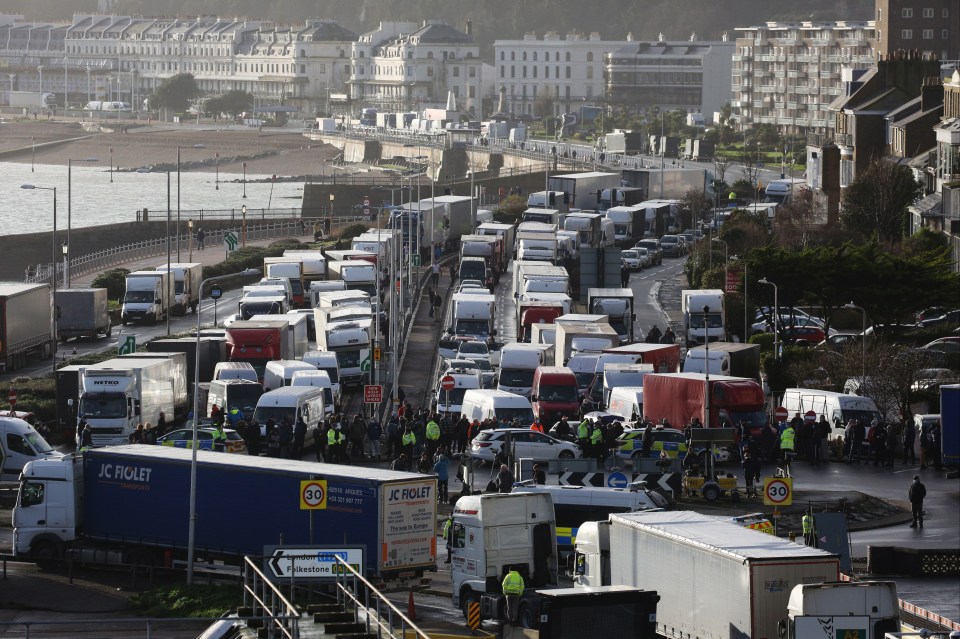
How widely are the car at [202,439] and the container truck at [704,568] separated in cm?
1166

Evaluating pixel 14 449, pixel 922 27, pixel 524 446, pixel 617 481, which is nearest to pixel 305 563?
pixel 617 481

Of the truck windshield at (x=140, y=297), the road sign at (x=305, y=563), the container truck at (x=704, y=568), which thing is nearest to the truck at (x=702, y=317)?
the truck windshield at (x=140, y=297)

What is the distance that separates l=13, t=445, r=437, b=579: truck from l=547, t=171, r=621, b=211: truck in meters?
60.1

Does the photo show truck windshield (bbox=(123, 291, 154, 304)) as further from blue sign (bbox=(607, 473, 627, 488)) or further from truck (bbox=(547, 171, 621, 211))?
truck (bbox=(547, 171, 621, 211))

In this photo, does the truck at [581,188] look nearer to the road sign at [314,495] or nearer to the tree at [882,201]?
the tree at [882,201]

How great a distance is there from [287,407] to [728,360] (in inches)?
465

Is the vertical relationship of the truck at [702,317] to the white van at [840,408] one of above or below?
above

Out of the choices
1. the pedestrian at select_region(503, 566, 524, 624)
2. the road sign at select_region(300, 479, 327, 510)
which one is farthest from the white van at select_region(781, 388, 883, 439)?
the pedestrian at select_region(503, 566, 524, 624)

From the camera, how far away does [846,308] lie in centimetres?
5456

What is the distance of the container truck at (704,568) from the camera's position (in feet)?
61.1

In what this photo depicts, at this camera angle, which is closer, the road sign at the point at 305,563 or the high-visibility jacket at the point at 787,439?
the road sign at the point at 305,563

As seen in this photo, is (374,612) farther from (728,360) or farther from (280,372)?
(728,360)

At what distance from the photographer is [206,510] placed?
24.8 metres

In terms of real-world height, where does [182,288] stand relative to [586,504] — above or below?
above
